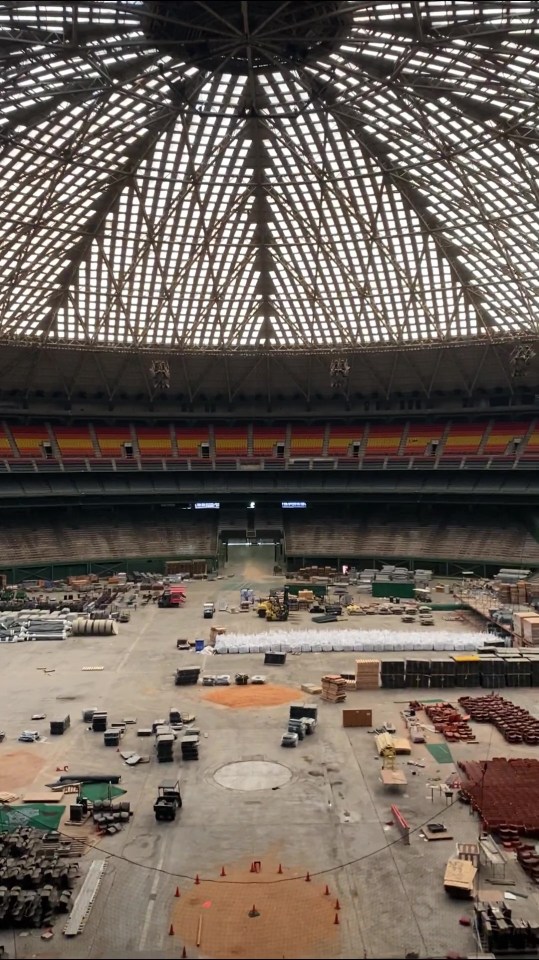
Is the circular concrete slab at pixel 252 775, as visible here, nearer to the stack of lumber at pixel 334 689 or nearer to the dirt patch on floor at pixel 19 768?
the dirt patch on floor at pixel 19 768

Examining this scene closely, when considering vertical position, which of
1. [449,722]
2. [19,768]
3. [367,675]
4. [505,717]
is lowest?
[19,768]

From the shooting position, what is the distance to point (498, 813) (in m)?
21.6

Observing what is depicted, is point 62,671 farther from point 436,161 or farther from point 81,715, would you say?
point 436,161

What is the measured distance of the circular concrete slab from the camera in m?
24.1

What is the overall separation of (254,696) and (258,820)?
40.3 feet

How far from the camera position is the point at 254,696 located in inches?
1336

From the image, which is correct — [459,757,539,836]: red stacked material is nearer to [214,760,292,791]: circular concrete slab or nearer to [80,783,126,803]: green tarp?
[214,760,292,791]: circular concrete slab

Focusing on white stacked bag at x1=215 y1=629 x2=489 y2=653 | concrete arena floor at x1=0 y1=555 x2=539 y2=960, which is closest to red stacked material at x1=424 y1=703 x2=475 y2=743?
concrete arena floor at x1=0 y1=555 x2=539 y2=960

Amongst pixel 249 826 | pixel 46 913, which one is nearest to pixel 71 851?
pixel 46 913

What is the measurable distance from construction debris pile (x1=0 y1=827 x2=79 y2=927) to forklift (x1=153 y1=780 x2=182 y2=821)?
10.3ft

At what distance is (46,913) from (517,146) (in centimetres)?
4342

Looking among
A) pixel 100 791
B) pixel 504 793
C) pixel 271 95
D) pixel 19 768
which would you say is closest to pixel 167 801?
pixel 100 791

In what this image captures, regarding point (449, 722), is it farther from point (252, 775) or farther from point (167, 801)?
point (167, 801)

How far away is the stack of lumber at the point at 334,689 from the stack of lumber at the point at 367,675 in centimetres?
155
